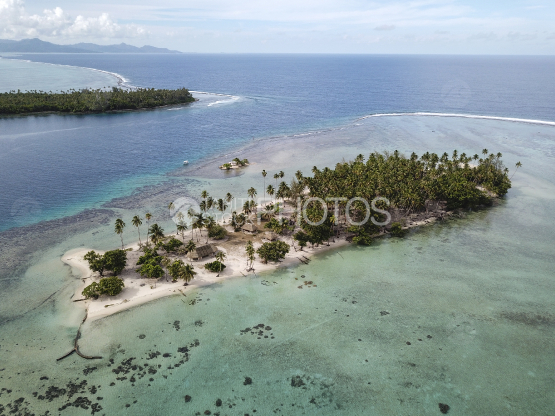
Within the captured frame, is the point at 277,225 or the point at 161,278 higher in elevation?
the point at 277,225

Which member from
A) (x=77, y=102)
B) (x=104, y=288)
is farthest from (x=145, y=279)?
(x=77, y=102)

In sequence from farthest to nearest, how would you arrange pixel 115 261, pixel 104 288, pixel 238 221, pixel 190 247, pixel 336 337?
1. pixel 238 221
2. pixel 190 247
3. pixel 115 261
4. pixel 104 288
5. pixel 336 337

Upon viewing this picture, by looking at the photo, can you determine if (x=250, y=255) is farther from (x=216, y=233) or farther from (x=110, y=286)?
(x=110, y=286)

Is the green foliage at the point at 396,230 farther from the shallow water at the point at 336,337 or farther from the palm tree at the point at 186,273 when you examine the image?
the palm tree at the point at 186,273

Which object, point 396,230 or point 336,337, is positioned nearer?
point 336,337

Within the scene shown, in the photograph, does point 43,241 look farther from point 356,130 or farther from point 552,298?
point 356,130

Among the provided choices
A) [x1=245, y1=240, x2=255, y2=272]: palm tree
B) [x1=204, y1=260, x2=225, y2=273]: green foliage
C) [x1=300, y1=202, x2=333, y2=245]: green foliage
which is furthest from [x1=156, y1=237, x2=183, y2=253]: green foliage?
[x1=300, y1=202, x2=333, y2=245]: green foliage

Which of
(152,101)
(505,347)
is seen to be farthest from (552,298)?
(152,101)
